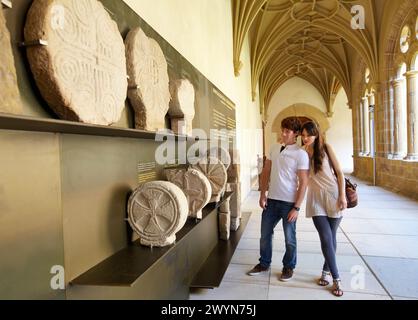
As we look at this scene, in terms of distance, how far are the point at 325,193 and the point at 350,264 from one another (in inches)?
51.2

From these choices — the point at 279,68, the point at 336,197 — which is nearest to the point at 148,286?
the point at 336,197

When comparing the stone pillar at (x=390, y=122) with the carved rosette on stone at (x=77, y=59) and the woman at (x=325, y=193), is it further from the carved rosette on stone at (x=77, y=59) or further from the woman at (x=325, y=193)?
the carved rosette on stone at (x=77, y=59)

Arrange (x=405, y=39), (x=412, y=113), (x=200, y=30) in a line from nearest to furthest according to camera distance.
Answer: (x=200, y=30) < (x=412, y=113) < (x=405, y=39)

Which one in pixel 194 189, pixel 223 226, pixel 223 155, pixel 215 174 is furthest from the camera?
pixel 223 226

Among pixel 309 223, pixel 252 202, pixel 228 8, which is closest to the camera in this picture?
pixel 309 223

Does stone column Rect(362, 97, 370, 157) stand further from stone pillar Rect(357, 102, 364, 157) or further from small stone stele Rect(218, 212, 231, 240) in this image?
small stone stele Rect(218, 212, 231, 240)

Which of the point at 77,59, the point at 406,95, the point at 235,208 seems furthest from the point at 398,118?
the point at 77,59

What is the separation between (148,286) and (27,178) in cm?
116

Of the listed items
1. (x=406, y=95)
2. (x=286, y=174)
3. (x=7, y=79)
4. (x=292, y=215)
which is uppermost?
(x=406, y=95)

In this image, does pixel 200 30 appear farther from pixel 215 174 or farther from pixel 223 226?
pixel 223 226

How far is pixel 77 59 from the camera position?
1.38 metres

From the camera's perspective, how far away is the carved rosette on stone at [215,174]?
308 cm

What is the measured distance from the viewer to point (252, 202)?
320 inches
